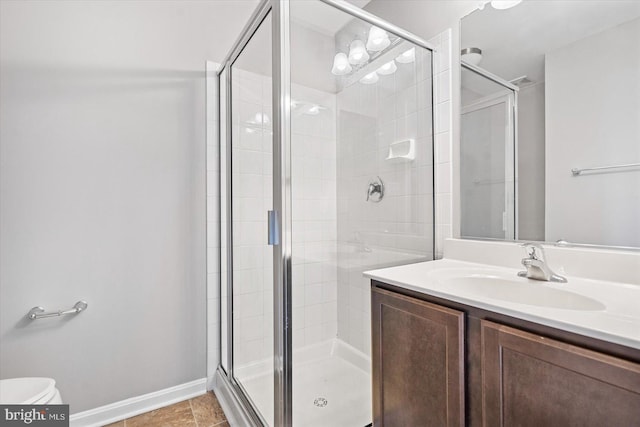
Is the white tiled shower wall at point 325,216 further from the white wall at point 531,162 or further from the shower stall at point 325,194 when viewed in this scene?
the white wall at point 531,162

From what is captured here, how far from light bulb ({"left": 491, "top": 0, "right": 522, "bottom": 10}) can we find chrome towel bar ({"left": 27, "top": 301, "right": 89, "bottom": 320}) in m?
2.45

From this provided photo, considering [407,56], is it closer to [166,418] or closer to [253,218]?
[253,218]

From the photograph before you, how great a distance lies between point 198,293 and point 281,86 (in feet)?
4.44

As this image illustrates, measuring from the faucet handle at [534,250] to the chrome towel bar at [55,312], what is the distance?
203 cm

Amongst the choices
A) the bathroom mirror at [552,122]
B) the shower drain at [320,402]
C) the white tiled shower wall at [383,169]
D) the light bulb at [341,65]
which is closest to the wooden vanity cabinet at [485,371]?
the shower drain at [320,402]

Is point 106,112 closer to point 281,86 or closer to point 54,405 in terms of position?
point 281,86

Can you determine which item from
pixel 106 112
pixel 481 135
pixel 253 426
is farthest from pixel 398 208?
pixel 106 112

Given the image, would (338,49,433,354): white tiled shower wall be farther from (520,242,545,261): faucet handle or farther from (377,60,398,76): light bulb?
(520,242,545,261): faucet handle

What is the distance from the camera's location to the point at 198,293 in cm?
184

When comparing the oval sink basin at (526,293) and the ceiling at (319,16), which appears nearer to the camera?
the oval sink basin at (526,293)

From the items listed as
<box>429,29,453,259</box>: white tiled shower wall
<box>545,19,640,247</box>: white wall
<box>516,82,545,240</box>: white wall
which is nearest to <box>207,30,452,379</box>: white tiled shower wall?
<box>429,29,453,259</box>: white tiled shower wall

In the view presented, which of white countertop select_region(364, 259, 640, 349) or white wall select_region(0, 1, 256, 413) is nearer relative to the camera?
white countertop select_region(364, 259, 640, 349)

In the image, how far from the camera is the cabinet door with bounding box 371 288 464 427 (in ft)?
2.79

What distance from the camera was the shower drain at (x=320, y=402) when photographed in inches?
53.4
